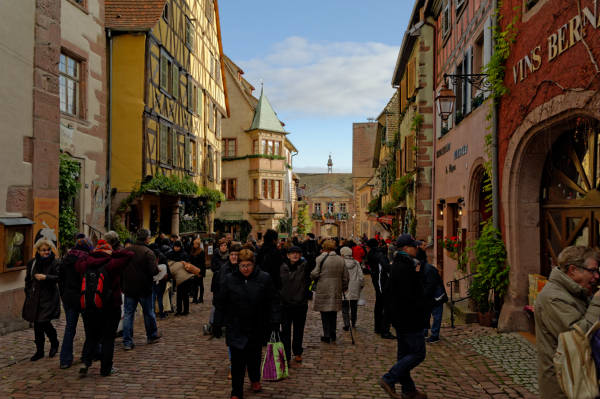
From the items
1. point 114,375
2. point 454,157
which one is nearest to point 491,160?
point 454,157

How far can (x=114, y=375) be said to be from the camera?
6398 millimetres

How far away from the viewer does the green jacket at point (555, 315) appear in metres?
3.47

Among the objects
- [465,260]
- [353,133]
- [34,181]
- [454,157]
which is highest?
[353,133]

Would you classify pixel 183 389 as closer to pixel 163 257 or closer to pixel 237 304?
pixel 237 304

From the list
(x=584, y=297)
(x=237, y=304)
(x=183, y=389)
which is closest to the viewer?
(x=584, y=297)

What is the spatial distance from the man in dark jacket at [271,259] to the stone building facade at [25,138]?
4.66 metres

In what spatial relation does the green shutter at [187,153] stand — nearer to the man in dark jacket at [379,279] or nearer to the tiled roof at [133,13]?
the tiled roof at [133,13]

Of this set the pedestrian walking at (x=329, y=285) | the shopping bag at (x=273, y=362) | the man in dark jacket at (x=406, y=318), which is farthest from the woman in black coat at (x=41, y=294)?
the man in dark jacket at (x=406, y=318)

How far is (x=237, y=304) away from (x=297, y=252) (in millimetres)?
2121

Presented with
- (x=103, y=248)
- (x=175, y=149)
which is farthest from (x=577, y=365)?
(x=175, y=149)

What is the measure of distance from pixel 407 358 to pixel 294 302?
211cm

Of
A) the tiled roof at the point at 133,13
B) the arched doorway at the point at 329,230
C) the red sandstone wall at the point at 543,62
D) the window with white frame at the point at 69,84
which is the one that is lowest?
the arched doorway at the point at 329,230

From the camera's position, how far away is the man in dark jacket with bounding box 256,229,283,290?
754cm

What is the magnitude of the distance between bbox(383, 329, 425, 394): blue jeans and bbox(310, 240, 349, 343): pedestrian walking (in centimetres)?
258
